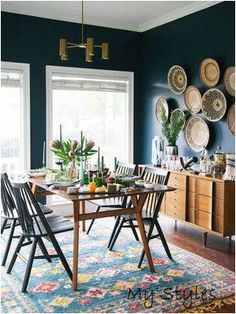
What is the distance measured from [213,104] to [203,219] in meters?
1.39

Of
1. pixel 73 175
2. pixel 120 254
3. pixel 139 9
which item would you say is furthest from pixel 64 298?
pixel 139 9

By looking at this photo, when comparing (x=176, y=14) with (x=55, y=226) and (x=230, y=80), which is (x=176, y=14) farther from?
(x=55, y=226)

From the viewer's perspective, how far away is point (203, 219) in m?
4.30

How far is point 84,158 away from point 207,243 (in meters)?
1.68

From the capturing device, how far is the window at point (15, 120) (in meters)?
5.21

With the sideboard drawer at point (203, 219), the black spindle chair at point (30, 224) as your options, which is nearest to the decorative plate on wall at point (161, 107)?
the sideboard drawer at point (203, 219)

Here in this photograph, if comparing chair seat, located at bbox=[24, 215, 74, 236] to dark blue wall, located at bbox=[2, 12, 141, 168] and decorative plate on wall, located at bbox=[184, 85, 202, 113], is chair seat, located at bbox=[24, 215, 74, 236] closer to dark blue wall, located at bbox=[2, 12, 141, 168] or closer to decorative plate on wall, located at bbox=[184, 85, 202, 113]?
dark blue wall, located at bbox=[2, 12, 141, 168]

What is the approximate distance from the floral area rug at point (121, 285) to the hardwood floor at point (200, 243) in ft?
0.52

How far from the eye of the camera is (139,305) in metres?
2.84

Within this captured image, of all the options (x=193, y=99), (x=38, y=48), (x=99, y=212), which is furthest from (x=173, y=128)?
(x=99, y=212)

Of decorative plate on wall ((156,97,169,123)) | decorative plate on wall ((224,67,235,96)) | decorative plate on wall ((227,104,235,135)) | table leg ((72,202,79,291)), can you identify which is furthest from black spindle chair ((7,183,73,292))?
decorative plate on wall ((156,97,169,123))

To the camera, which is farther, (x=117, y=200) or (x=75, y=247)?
(x=117, y=200)

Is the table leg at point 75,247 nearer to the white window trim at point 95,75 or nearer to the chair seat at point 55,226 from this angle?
the chair seat at point 55,226

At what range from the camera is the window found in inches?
205
